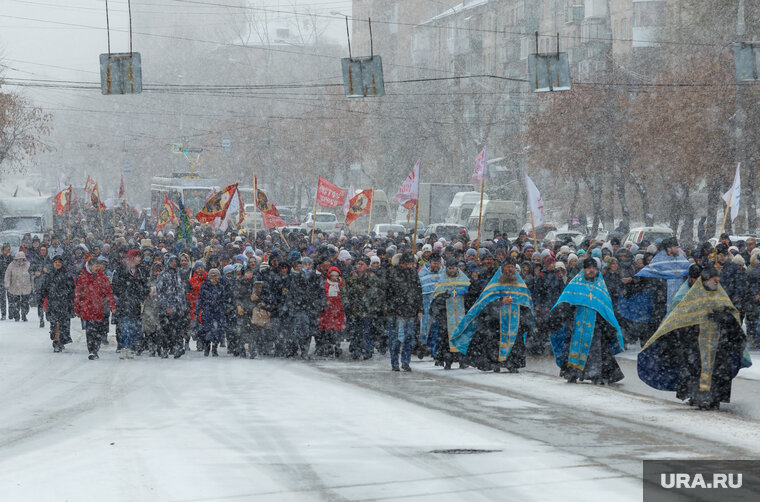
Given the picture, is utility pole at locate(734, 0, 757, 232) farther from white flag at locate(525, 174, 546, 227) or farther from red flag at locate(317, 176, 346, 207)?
red flag at locate(317, 176, 346, 207)

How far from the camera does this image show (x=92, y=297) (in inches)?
661

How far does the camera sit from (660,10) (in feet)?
219

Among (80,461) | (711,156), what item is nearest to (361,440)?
(80,461)

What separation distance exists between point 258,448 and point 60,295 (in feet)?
32.1

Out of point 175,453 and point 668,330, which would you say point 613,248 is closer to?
point 668,330

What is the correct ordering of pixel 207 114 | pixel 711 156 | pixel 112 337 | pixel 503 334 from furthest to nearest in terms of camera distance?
pixel 207 114 < pixel 711 156 < pixel 112 337 < pixel 503 334

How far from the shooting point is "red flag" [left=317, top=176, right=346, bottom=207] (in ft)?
96.2

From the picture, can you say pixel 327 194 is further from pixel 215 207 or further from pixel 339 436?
pixel 339 436

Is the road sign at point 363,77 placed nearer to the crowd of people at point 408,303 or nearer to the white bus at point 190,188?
the crowd of people at point 408,303

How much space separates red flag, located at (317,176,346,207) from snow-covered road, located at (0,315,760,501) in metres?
15.2

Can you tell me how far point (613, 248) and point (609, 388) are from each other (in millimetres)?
8441

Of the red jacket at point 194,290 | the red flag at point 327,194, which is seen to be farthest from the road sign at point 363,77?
the red flag at point 327,194

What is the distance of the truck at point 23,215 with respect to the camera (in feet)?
147

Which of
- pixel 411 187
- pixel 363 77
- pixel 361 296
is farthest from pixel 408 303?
pixel 411 187
